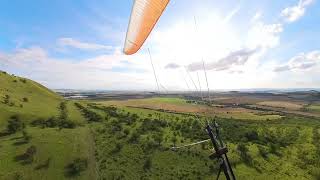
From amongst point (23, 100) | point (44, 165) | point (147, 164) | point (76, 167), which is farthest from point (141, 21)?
point (23, 100)

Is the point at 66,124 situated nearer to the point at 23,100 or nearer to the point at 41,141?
the point at 41,141

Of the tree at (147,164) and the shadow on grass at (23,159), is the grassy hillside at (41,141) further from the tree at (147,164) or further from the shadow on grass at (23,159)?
the tree at (147,164)

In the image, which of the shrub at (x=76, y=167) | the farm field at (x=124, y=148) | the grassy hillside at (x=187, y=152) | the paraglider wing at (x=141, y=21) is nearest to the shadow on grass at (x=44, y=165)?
the farm field at (x=124, y=148)

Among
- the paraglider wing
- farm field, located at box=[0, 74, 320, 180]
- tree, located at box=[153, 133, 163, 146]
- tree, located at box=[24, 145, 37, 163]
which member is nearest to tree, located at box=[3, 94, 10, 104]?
farm field, located at box=[0, 74, 320, 180]

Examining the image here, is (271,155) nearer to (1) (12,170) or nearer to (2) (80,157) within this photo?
(2) (80,157)

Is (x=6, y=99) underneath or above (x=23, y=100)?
above

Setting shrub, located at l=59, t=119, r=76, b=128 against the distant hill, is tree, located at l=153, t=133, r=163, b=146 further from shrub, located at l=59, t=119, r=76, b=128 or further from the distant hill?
the distant hill
